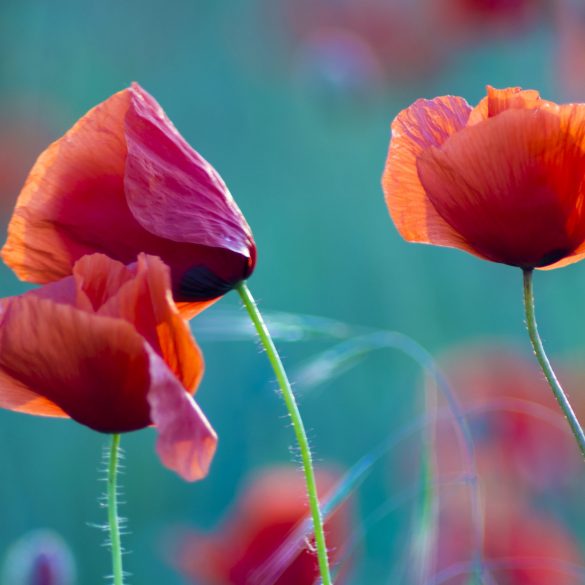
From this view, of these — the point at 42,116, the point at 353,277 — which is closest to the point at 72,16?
the point at 42,116

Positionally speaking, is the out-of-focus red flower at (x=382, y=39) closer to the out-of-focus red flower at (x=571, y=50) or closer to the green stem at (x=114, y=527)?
the out-of-focus red flower at (x=571, y=50)

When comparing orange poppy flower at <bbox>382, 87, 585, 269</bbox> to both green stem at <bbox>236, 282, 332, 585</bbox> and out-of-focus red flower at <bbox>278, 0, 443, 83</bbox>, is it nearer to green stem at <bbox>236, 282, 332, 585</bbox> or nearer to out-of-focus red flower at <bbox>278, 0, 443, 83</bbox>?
green stem at <bbox>236, 282, 332, 585</bbox>

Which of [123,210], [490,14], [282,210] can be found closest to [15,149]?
[282,210]

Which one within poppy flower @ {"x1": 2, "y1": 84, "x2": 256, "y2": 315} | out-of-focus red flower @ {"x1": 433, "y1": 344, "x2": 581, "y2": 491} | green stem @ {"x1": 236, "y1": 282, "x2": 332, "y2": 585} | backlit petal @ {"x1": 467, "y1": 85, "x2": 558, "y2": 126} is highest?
backlit petal @ {"x1": 467, "y1": 85, "x2": 558, "y2": 126}

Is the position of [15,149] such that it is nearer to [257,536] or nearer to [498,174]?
[257,536]

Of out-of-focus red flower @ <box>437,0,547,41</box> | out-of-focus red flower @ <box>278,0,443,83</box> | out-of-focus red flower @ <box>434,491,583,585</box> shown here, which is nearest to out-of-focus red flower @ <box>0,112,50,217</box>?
out-of-focus red flower @ <box>278,0,443,83</box>

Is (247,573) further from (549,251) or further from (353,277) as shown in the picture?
(353,277)
